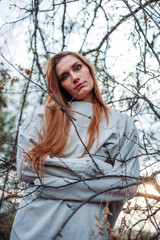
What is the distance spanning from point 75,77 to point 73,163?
609 mm

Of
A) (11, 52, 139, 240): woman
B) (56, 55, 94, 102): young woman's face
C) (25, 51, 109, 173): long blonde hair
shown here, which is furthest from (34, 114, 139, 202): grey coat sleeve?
(56, 55, 94, 102): young woman's face

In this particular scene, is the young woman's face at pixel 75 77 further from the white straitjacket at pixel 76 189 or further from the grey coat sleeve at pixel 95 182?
the grey coat sleeve at pixel 95 182

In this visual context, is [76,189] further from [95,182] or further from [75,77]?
[75,77]

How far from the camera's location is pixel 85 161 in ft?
5.15

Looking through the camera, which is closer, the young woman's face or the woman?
the woman

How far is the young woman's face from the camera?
6.28ft

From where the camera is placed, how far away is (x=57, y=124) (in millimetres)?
1832

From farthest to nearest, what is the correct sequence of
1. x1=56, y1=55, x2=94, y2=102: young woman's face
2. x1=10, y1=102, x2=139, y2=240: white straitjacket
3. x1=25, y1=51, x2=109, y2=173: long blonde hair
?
x1=56, y1=55, x2=94, y2=102: young woman's face
x1=25, y1=51, x2=109, y2=173: long blonde hair
x1=10, y1=102, x2=139, y2=240: white straitjacket

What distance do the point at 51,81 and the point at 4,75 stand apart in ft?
3.67

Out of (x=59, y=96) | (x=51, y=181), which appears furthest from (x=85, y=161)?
(x=59, y=96)

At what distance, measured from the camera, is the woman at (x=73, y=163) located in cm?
146

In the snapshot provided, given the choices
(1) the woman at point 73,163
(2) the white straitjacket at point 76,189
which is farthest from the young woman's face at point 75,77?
(2) the white straitjacket at point 76,189

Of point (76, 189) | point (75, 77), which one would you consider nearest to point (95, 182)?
point (76, 189)

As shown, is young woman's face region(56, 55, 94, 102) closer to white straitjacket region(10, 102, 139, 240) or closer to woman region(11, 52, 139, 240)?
woman region(11, 52, 139, 240)
